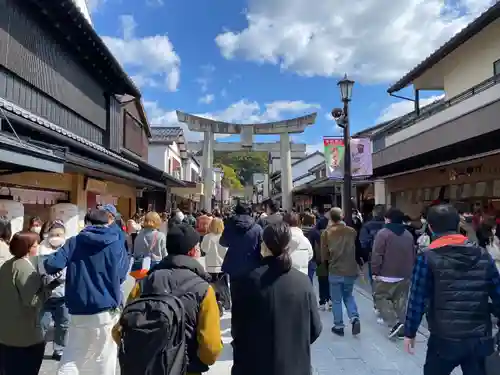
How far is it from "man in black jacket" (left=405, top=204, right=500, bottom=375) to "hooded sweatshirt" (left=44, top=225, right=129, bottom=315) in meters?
2.71

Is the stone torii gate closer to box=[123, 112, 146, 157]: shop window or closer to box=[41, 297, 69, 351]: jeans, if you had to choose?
box=[123, 112, 146, 157]: shop window

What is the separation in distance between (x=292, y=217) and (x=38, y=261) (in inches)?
138

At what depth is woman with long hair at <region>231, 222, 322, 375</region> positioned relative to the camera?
2678mm

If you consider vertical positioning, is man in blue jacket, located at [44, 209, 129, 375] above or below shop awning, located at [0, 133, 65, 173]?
below

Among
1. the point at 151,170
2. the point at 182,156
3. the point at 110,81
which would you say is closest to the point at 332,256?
the point at 151,170

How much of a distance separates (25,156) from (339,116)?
27.1ft

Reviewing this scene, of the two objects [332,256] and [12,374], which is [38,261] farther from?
[332,256]

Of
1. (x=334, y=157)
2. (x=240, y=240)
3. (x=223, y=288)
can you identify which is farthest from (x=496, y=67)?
(x=240, y=240)

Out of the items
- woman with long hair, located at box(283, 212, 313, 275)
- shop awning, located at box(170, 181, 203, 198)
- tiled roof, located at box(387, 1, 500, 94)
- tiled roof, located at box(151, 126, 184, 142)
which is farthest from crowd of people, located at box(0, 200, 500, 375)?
tiled roof, located at box(151, 126, 184, 142)

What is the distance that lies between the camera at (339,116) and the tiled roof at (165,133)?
1967cm

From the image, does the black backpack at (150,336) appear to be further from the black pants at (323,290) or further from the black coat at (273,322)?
the black pants at (323,290)

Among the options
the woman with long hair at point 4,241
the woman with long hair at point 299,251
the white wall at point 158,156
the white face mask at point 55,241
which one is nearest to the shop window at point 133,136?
the white wall at point 158,156

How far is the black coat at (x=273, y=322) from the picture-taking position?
268cm

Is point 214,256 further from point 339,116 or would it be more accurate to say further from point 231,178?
point 231,178
